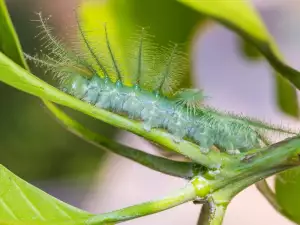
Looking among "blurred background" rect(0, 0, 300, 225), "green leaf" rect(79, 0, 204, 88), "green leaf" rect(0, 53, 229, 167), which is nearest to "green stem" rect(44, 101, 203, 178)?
"green leaf" rect(0, 53, 229, 167)

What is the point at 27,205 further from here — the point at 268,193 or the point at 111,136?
the point at 111,136

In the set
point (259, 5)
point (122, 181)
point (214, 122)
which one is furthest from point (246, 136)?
point (259, 5)

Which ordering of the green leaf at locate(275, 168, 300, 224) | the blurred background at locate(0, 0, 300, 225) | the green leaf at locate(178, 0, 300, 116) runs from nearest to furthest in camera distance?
the green leaf at locate(178, 0, 300, 116), the green leaf at locate(275, 168, 300, 224), the blurred background at locate(0, 0, 300, 225)

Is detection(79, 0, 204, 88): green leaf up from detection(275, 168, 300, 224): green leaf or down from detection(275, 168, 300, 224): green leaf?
up

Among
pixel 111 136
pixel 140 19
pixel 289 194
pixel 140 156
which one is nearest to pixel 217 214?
pixel 140 156

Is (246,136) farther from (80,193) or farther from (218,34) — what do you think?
(218,34)

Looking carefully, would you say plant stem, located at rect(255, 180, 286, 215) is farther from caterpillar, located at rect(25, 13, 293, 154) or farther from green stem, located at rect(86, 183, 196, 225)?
green stem, located at rect(86, 183, 196, 225)

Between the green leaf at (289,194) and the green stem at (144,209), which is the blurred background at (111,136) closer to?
the green leaf at (289,194)
